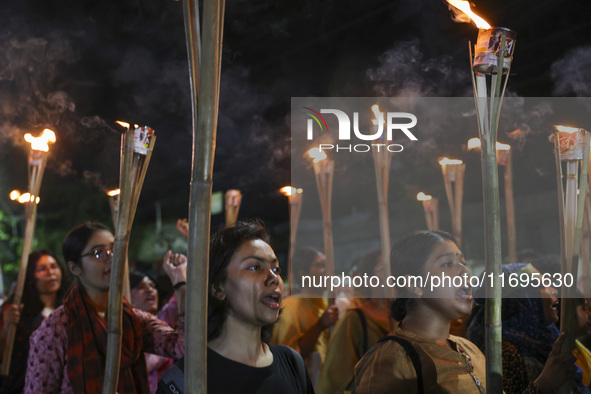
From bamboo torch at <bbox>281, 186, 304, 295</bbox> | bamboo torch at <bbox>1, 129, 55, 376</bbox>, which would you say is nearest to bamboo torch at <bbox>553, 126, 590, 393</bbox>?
bamboo torch at <bbox>281, 186, 304, 295</bbox>

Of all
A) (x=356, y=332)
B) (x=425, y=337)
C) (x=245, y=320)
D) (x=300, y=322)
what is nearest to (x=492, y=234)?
(x=425, y=337)

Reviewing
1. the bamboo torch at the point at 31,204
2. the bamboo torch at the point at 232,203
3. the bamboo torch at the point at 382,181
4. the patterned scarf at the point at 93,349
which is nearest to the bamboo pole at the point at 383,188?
the bamboo torch at the point at 382,181

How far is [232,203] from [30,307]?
1269 mm

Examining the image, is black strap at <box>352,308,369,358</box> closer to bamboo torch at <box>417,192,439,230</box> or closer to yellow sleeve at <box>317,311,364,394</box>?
yellow sleeve at <box>317,311,364,394</box>

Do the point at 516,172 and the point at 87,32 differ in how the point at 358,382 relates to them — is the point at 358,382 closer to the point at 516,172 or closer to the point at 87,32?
the point at 516,172

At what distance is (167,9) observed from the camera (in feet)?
11.8

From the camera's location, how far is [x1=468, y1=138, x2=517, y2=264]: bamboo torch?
3.07 m

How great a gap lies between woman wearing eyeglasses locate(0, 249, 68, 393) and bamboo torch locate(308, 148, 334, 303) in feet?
5.37

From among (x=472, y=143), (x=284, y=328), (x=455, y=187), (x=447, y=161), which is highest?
(x=472, y=143)

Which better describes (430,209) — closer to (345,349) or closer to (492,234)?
(345,349)

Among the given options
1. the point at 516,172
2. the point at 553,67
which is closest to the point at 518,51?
the point at 553,67

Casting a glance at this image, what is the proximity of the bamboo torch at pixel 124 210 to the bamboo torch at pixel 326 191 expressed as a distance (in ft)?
3.92

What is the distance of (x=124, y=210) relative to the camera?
6.34ft

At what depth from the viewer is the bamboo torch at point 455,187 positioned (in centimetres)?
309
